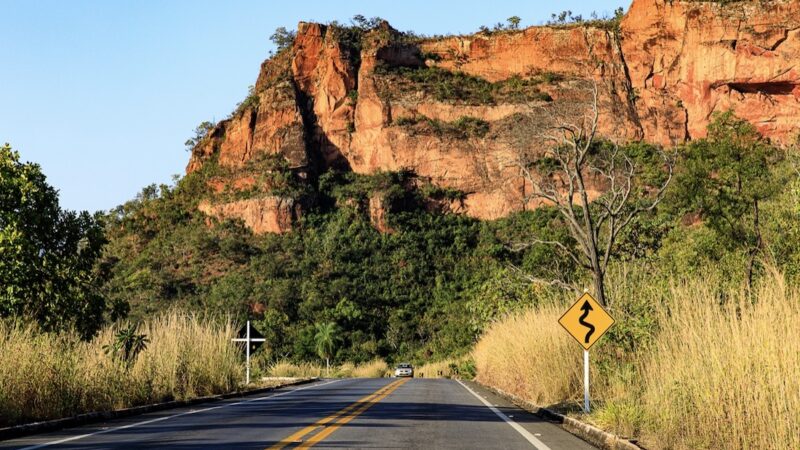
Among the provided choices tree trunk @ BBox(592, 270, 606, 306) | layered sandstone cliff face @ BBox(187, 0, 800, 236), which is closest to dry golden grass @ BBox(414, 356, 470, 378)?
layered sandstone cliff face @ BBox(187, 0, 800, 236)

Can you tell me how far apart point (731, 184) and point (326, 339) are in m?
45.8

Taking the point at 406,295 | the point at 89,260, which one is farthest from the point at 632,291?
the point at 406,295

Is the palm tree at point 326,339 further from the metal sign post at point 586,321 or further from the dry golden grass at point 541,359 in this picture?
the metal sign post at point 586,321

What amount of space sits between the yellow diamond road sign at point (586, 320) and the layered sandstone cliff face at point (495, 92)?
283 ft

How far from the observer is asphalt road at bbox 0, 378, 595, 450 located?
12.5 metres

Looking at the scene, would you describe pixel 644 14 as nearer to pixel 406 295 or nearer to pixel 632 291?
pixel 406 295

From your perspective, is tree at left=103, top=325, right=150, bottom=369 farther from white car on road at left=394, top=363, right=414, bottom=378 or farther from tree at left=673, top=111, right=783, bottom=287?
white car on road at left=394, top=363, right=414, bottom=378

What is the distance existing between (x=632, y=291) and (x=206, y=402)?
1099 centimetres

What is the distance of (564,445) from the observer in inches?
497

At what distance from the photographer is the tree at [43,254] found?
64.8 feet

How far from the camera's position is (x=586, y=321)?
54.9 ft

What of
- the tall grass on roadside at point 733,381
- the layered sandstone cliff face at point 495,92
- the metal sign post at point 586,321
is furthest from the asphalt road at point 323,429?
the layered sandstone cliff face at point 495,92

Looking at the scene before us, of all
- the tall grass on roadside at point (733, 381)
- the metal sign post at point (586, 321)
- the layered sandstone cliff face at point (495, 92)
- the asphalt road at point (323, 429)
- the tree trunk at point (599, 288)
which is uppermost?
the layered sandstone cliff face at point (495, 92)

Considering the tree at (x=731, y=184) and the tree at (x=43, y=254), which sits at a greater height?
the tree at (x=731, y=184)
